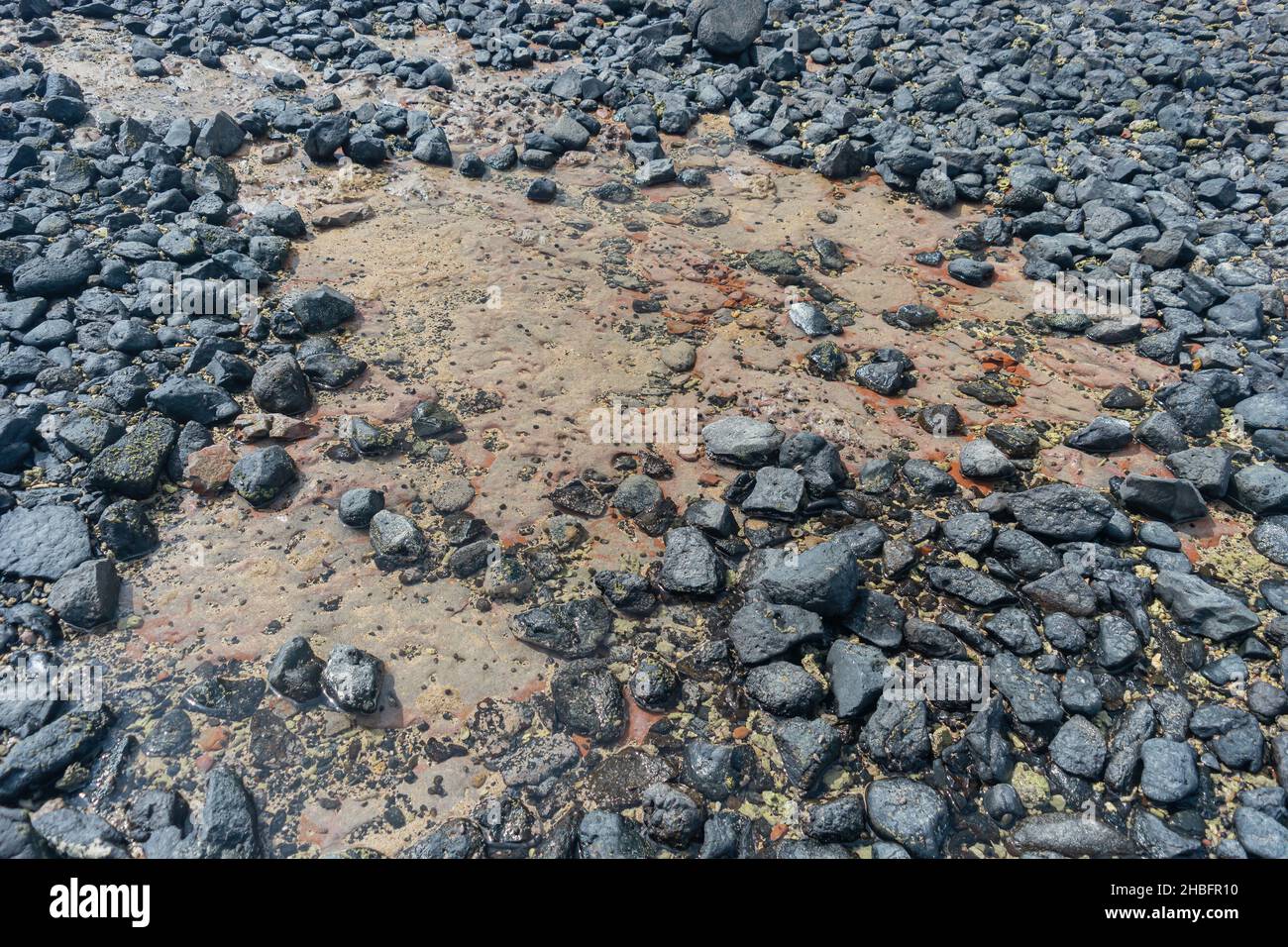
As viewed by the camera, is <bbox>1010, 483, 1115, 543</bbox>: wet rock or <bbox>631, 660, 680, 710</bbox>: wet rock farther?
<bbox>1010, 483, 1115, 543</bbox>: wet rock

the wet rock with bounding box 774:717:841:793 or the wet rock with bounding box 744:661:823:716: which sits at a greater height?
the wet rock with bounding box 744:661:823:716

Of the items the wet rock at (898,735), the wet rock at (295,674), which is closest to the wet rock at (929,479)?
the wet rock at (898,735)

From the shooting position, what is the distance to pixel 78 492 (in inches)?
167

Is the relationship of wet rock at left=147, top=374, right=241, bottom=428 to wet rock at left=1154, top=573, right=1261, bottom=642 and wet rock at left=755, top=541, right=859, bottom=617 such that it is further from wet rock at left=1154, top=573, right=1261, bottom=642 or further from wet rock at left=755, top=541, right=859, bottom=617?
wet rock at left=1154, top=573, right=1261, bottom=642

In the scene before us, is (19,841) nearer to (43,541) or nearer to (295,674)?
(295,674)

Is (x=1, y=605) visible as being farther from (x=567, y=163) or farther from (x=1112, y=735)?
(x=567, y=163)

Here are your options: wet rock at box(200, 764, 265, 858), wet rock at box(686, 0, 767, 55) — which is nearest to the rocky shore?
wet rock at box(200, 764, 265, 858)

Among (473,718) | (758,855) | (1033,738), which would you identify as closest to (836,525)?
(1033,738)

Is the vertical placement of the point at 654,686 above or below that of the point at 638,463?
below

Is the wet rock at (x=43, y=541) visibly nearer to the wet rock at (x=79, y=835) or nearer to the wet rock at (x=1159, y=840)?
the wet rock at (x=79, y=835)

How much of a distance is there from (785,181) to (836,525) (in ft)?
13.7

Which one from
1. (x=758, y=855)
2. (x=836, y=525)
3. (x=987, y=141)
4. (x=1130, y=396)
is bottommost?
(x=758, y=855)

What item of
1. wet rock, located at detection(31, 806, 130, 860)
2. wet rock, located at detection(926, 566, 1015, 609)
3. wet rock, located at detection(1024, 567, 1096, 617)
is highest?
wet rock, located at detection(1024, 567, 1096, 617)

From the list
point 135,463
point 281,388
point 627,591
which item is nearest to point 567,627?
point 627,591
